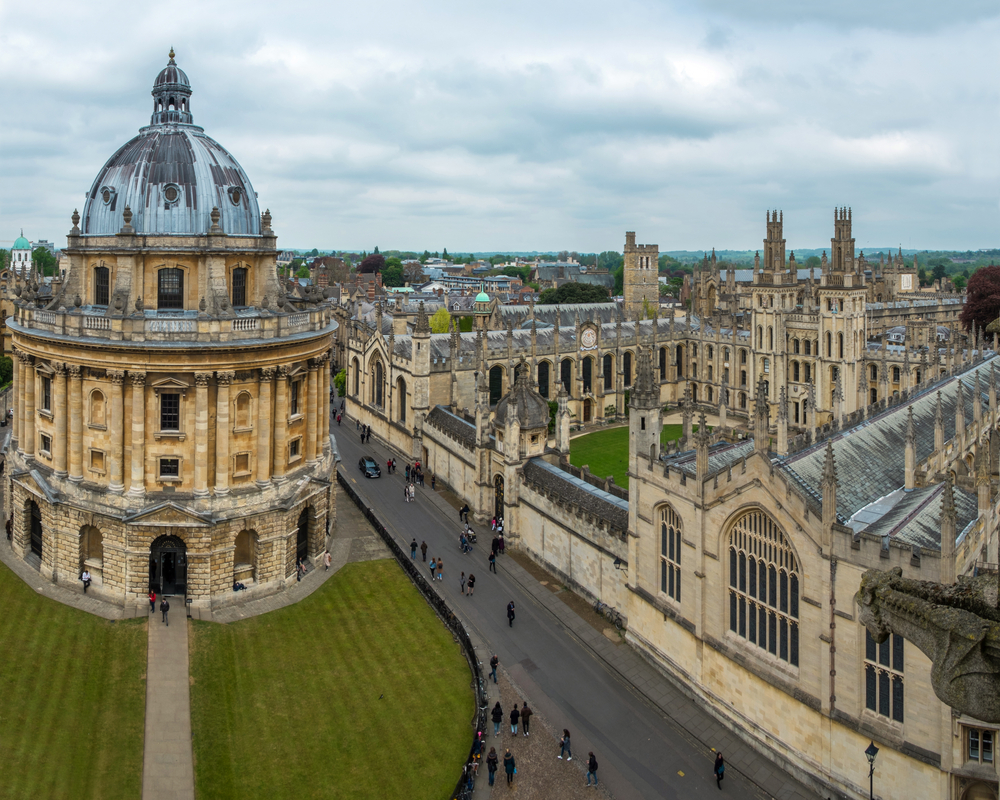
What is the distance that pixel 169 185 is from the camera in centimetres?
3416

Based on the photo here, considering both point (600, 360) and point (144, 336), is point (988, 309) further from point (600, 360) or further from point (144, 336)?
point (144, 336)

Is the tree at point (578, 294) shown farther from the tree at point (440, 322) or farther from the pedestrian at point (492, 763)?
the pedestrian at point (492, 763)

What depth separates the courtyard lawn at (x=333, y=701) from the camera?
22953 mm

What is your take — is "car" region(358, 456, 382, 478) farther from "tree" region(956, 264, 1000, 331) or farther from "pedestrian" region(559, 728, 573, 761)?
"tree" region(956, 264, 1000, 331)

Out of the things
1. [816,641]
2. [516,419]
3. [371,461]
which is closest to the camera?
[816,641]

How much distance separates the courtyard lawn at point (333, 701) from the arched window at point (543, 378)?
35.9 metres

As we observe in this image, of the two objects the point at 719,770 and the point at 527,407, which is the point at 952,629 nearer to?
the point at 719,770

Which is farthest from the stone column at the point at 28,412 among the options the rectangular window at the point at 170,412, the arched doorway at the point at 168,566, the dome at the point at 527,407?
the dome at the point at 527,407

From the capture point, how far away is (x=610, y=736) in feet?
81.6

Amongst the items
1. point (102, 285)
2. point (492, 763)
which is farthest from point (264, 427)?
point (492, 763)

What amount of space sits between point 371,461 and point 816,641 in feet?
118

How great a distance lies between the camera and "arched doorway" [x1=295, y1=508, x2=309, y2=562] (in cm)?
3741

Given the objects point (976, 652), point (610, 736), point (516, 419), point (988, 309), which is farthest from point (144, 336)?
point (988, 309)

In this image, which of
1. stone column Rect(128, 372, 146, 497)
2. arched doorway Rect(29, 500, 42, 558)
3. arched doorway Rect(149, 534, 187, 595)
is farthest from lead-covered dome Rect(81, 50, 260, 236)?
arched doorway Rect(149, 534, 187, 595)
